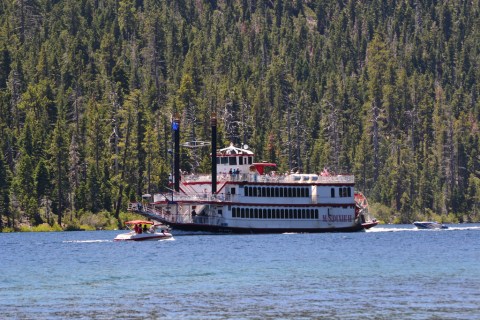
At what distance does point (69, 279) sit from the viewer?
65.7m

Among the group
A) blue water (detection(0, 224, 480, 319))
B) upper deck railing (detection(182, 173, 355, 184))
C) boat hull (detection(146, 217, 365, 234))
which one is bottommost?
blue water (detection(0, 224, 480, 319))

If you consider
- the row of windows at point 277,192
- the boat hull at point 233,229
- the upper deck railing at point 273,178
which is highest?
the upper deck railing at point 273,178

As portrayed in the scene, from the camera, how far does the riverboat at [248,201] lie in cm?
11350

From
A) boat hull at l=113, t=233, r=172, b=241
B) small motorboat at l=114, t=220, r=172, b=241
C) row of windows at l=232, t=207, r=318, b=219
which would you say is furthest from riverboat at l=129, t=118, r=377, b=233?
boat hull at l=113, t=233, r=172, b=241

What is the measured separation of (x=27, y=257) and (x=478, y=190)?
4583 inches

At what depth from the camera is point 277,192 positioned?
116 meters

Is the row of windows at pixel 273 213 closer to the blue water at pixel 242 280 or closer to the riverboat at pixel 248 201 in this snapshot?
the riverboat at pixel 248 201

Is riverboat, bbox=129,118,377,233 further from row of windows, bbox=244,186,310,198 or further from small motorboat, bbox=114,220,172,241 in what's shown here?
small motorboat, bbox=114,220,172,241

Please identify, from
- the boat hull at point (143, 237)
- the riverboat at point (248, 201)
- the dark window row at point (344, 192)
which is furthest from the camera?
the dark window row at point (344, 192)

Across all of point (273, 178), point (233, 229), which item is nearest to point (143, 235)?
point (233, 229)

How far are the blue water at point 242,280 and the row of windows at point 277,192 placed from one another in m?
14.1

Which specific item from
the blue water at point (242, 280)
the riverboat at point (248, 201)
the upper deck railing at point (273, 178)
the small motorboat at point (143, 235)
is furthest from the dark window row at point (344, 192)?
the small motorboat at point (143, 235)

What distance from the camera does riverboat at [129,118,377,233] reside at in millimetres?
113500

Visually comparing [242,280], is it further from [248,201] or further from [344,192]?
[344,192]
